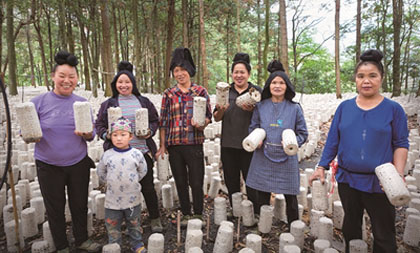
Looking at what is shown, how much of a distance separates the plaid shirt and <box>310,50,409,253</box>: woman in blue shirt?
4.76 ft

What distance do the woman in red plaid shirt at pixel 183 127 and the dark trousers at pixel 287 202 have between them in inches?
24.9

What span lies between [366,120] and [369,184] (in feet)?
1.58

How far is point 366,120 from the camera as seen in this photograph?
78.5 inches

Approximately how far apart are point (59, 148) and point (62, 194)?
0.45 metres

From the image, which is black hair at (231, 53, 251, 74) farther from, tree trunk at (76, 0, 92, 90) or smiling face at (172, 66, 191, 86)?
tree trunk at (76, 0, 92, 90)

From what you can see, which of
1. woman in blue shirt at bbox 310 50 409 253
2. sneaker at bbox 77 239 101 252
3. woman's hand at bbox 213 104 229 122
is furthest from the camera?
woman's hand at bbox 213 104 229 122

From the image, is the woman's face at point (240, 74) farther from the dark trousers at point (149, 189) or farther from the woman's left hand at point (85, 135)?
the woman's left hand at point (85, 135)

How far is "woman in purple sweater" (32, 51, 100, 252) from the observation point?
91.3 inches

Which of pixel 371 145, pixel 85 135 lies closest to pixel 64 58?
pixel 85 135

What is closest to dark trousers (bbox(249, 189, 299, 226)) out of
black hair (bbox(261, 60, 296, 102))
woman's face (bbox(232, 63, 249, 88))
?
black hair (bbox(261, 60, 296, 102))

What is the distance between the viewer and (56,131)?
91.7 inches

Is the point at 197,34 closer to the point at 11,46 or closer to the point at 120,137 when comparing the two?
the point at 11,46

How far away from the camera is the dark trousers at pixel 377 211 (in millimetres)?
2006

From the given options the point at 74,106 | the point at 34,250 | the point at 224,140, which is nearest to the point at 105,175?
the point at 74,106
